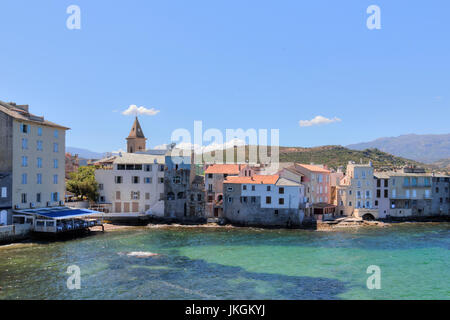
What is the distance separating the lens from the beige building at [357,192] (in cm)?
7831

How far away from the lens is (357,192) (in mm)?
78438

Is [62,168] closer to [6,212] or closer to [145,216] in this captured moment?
[6,212]

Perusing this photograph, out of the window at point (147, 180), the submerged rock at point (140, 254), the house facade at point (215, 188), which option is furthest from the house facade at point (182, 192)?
the submerged rock at point (140, 254)

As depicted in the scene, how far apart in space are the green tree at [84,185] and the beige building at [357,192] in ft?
162

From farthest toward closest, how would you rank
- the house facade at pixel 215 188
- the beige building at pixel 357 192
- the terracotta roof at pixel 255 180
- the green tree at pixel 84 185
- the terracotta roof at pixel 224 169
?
1. the beige building at pixel 357 192
2. the terracotta roof at pixel 224 169
3. the house facade at pixel 215 188
4. the green tree at pixel 84 185
5. the terracotta roof at pixel 255 180

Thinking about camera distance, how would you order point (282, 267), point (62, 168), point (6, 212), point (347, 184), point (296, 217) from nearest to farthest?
1. point (282, 267)
2. point (6, 212)
3. point (62, 168)
4. point (296, 217)
5. point (347, 184)

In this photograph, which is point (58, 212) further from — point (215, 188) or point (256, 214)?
point (256, 214)

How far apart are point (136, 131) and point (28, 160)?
140 feet

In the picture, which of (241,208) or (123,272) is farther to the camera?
(241,208)

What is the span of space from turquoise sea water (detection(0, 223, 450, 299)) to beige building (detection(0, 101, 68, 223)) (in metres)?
9.66

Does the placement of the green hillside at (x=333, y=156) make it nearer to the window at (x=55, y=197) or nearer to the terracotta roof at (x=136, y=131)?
the terracotta roof at (x=136, y=131)

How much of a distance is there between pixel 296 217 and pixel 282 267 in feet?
93.7
